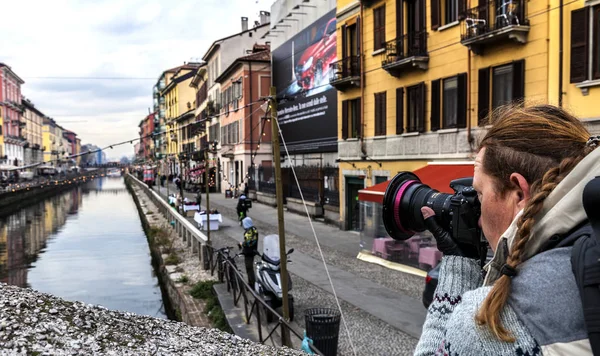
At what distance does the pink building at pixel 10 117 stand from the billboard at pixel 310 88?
57.6 meters

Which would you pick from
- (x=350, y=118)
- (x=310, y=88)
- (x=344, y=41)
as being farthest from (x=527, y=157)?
(x=310, y=88)

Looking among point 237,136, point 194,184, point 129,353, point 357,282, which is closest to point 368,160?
point 357,282

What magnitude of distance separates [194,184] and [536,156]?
46.0 meters

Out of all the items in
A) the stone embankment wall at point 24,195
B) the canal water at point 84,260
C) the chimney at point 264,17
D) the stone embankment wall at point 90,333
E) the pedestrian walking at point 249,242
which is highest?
the chimney at point 264,17

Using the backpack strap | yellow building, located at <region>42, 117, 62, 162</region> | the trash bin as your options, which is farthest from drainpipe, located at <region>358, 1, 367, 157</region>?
Result: yellow building, located at <region>42, 117, 62, 162</region>

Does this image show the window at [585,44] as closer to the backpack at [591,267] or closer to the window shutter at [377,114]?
the window shutter at [377,114]

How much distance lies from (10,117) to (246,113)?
61548 mm

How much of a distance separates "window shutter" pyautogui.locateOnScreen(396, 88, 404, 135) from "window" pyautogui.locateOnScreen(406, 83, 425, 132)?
0.28m

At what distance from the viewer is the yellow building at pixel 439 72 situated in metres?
10.7

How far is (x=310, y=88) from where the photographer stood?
25.3 m

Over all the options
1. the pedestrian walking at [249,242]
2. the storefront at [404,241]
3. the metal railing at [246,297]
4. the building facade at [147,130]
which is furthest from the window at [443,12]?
the building facade at [147,130]

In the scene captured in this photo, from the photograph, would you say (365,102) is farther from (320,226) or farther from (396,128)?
(320,226)

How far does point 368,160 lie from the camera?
60.0 ft

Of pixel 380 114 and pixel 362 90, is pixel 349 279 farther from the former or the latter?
pixel 362 90
